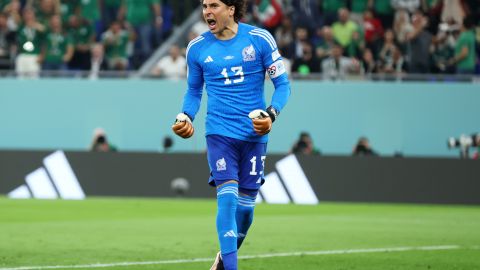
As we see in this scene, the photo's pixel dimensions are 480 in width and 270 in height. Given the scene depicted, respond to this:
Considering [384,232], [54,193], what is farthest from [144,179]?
[384,232]

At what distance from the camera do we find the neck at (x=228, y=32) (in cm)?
1027

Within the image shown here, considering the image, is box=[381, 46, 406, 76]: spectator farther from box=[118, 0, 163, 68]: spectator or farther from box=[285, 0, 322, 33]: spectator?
box=[118, 0, 163, 68]: spectator

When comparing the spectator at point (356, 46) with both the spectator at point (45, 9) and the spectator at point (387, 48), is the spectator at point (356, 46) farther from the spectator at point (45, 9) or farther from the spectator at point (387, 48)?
the spectator at point (45, 9)

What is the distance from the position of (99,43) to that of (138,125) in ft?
6.53

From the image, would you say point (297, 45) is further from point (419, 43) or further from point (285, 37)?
point (419, 43)

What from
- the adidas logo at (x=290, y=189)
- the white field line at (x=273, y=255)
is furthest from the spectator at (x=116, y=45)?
the white field line at (x=273, y=255)

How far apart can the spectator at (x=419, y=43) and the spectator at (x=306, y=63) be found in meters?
1.95

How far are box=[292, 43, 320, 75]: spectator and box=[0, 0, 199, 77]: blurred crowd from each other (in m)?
3.51

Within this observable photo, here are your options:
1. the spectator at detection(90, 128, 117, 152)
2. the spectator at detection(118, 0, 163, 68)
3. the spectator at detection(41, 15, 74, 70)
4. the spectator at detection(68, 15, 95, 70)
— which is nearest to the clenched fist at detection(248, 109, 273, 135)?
the spectator at detection(90, 128, 117, 152)

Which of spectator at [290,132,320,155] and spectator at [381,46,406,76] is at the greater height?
spectator at [381,46,406,76]

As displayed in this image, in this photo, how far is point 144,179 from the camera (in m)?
24.4

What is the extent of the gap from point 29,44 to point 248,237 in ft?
→ 39.3

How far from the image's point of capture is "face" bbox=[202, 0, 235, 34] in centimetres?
1016

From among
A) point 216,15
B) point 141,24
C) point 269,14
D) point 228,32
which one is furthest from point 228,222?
point 141,24
